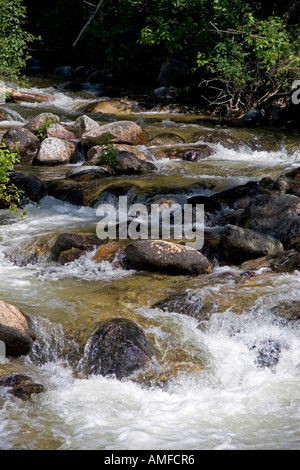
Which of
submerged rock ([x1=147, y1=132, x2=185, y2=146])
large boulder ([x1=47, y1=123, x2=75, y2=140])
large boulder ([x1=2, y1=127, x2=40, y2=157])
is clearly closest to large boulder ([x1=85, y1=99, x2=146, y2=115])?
large boulder ([x1=47, y1=123, x2=75, y2=140])

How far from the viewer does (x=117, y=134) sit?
1233cm

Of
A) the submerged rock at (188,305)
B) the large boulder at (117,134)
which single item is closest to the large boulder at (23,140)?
the large boulder at (117,134)

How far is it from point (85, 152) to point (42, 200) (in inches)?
111

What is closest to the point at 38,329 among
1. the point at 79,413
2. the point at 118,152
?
the point at 79,413

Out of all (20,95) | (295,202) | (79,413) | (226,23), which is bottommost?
(79,413)

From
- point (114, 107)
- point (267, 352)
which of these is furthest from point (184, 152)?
point (267, 352)

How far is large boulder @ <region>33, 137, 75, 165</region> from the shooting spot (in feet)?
38.1

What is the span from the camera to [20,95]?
1652 centimetres

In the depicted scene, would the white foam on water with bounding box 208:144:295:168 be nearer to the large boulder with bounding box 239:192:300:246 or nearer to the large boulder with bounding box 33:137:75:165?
the large boulder with bounding box 33:137:75:165

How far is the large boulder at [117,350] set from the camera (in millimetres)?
4727

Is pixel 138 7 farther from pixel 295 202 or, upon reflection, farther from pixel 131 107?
pixel 295 202

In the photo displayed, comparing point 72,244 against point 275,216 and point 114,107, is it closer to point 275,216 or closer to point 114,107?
point 275,216

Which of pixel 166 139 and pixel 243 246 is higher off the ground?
pixel 166 139

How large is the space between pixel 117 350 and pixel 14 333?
97 cm
